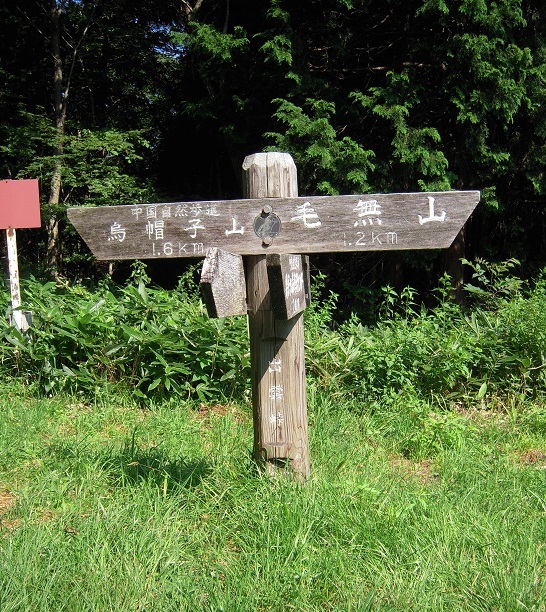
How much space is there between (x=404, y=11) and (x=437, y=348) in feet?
14.9

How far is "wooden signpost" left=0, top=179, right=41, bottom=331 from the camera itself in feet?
18.2

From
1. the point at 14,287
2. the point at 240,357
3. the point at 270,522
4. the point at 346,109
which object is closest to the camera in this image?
the point at 270,522

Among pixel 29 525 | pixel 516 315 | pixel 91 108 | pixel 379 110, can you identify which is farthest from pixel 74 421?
pixel 91 108

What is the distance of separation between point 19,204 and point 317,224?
3859 mm

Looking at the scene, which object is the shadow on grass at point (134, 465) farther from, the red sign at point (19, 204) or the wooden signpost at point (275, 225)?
the red sign at point (19, 204)

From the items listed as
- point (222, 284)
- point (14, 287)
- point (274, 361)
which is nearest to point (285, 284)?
point (222, 284)

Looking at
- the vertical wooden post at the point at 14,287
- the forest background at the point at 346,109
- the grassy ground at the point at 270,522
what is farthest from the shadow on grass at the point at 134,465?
the forest background at the point at 346,109

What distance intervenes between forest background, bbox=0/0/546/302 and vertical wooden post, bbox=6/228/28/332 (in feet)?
8.90

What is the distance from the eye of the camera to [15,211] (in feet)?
18.7

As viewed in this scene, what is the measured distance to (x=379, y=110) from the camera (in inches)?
263

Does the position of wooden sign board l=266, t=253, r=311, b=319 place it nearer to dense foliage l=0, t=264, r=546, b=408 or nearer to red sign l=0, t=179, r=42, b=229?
dense foliage l=0, t=264, r=546, b=408

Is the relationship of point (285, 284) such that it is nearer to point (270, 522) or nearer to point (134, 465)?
point (270, 522)

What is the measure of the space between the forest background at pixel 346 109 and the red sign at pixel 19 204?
2.52 m

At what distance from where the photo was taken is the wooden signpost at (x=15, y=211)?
5.54m
